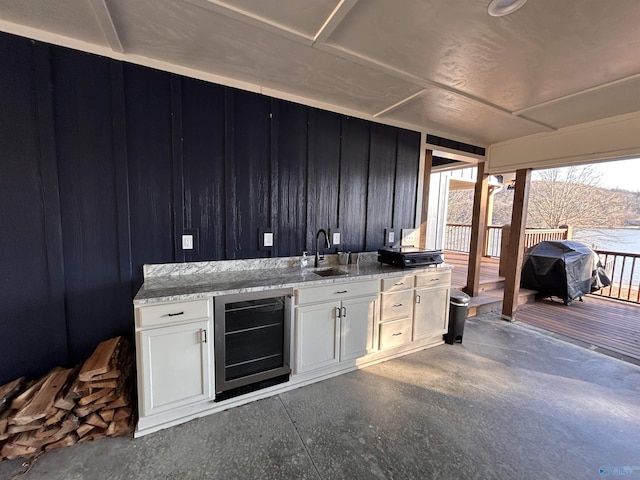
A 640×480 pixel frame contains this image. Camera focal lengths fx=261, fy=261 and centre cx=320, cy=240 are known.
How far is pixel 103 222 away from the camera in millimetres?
1966

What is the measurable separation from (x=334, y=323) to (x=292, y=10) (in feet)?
7.46

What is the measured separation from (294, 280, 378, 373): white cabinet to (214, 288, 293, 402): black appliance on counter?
0.13 metres

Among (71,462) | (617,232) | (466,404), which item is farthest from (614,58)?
(617,232)

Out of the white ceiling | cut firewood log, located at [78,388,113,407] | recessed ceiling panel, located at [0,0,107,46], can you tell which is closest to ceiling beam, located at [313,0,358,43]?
the white ceiling

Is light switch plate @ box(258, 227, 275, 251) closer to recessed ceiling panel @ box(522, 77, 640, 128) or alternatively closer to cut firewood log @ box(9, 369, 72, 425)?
cut firewood log @ box(9, 369, 72, 425)

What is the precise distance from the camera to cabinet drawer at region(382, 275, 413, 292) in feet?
8.60

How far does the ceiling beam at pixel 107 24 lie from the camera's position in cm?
145

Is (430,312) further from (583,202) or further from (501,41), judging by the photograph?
(583,202)

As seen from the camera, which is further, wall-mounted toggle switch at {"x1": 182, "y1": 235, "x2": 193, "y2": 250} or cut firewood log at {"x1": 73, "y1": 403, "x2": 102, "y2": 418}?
wall-mounted toggle switch at {"x1": 182, "y1": 235, "x2": 193, "y2": 250}

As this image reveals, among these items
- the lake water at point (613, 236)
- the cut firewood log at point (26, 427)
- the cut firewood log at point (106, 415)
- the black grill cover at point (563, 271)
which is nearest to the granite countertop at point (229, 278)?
the cut firewood log at point (106, 415)

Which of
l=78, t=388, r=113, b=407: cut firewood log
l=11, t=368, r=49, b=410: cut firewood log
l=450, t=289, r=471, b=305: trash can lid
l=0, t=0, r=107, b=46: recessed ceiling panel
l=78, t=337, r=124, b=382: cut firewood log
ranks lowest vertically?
l=78, t=388, r=113, b=407: cut firewood log

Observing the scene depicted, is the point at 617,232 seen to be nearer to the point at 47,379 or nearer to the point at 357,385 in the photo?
the point at 357,385

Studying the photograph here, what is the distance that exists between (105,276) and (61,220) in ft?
1.58

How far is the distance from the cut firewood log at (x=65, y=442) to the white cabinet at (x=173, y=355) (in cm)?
40
